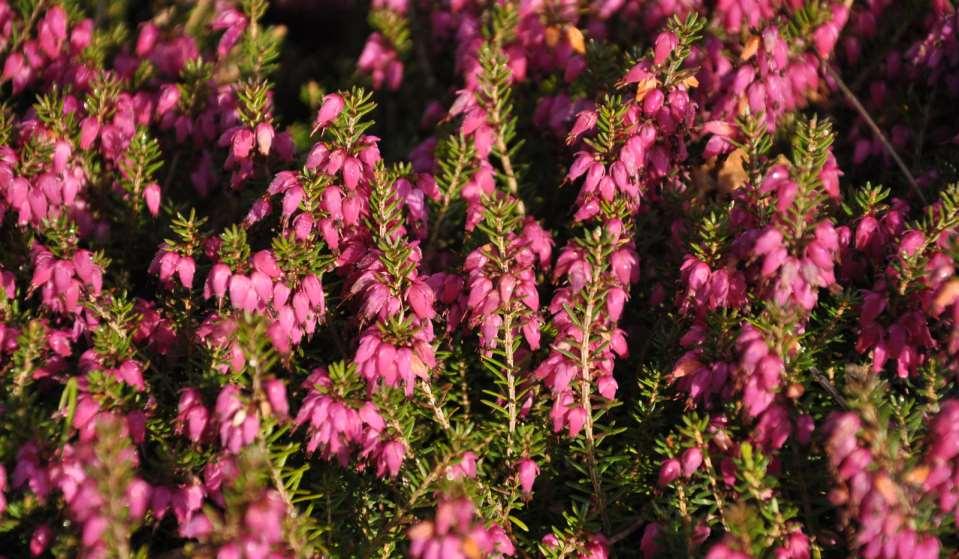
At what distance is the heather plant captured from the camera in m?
2.51

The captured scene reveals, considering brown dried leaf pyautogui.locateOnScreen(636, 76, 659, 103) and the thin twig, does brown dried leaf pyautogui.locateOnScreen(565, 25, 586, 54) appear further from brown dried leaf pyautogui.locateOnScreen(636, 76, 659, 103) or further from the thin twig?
the thin twig

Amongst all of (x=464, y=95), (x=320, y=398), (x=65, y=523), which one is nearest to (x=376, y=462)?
(x=320, y=398)

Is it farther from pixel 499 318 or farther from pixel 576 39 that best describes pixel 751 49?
pixel 499 318

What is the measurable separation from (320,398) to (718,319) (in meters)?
1.19

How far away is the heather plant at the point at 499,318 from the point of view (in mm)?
2510

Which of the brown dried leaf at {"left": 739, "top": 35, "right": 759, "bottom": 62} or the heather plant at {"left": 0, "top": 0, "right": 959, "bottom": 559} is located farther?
the brown dried leaf at {"left": 739, "top": 35, "right": 759, "bottom": 62}

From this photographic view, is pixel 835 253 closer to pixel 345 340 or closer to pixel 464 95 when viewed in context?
pixel 464 95

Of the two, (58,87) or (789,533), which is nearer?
(789,533)

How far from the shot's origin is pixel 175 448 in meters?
2.87

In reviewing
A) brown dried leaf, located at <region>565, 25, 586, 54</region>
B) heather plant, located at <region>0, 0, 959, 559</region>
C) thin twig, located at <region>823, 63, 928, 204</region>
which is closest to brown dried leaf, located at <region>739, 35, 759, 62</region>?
heather plant, located at <region>0, 0, 959, 559</region>

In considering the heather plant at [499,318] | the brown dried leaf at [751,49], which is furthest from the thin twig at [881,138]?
the brown dried leaf at [751,49]

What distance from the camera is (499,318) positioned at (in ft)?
8.96

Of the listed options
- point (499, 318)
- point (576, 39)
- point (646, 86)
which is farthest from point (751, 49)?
point (499, 318)

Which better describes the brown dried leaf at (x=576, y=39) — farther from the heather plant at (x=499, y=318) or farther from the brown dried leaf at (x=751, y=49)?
the brown dried leaf at (x=751, y=49)
